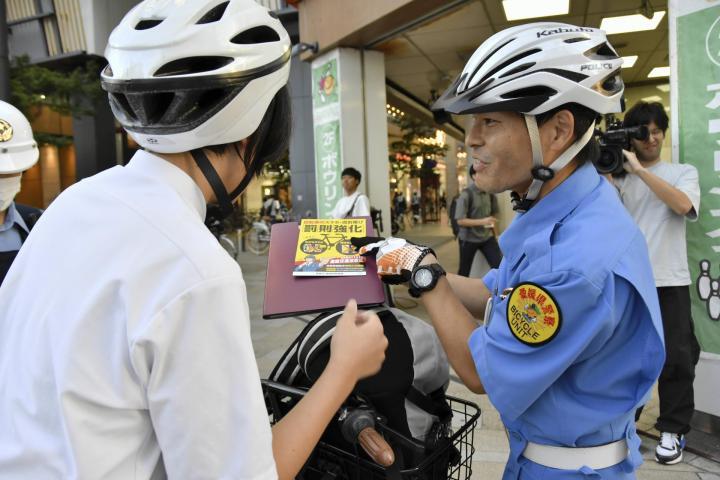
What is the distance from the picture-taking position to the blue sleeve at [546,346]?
113 cm

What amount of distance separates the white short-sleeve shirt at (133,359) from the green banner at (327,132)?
7.44m

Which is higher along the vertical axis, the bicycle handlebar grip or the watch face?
the watch face

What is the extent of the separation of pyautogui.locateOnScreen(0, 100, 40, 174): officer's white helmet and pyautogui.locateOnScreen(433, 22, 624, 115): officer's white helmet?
2.14 m

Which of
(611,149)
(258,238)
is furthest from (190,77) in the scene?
(258,238)

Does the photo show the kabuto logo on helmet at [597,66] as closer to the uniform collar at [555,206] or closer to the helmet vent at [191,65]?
the uniform collar at [555,206]

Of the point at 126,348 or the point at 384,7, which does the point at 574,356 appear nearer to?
the point at 126,348

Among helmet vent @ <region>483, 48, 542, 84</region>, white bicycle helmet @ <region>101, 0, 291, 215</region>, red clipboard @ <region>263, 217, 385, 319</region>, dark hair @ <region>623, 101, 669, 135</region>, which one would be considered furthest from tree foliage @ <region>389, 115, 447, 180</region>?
white bicycle helmet @ <region>101, 0, 291, 215</region>

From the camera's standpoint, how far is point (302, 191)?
13312mm

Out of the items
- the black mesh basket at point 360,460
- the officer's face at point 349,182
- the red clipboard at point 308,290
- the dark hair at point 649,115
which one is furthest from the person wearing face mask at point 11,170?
the officer's face at point 349,182

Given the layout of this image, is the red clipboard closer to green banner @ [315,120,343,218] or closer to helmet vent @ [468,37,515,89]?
helmet vent @ [468,37,515,89]

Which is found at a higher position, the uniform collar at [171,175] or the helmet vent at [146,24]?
the helmet vent at [146,24]

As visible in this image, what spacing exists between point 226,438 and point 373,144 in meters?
7.84

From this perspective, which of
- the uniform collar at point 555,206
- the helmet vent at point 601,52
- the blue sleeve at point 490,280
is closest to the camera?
the uniform collar at point 555,206

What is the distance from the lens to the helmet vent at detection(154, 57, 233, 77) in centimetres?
98
